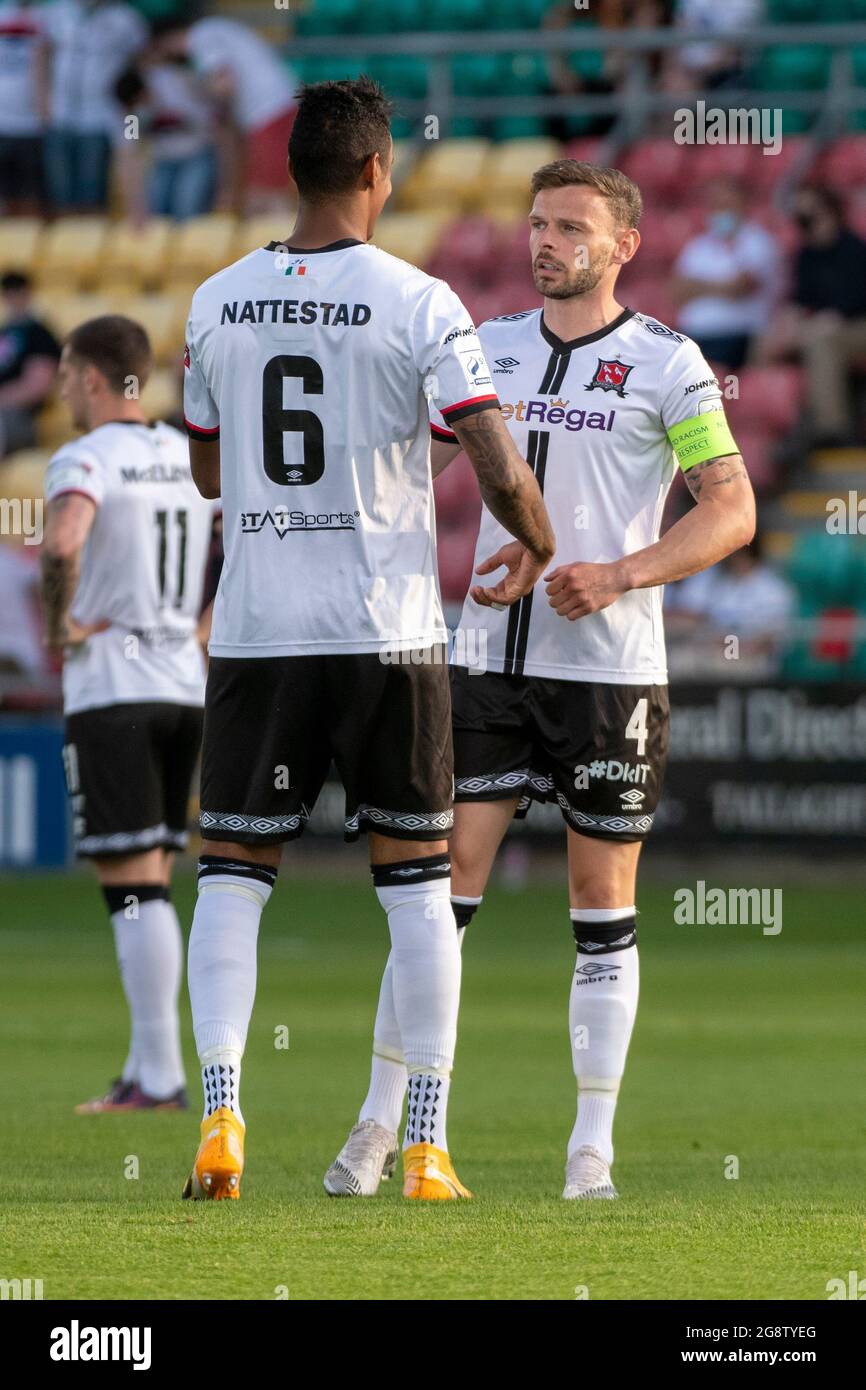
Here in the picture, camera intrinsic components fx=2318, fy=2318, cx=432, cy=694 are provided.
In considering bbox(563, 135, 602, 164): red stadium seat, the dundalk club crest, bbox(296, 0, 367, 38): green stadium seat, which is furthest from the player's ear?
bbox(296, 0, 367, 38): green stadium seat

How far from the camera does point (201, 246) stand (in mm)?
20500

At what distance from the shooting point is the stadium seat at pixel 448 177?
2020 centimetres

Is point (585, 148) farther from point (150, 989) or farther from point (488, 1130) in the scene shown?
point (488, 1130)

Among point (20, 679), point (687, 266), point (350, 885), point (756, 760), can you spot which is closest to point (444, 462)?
point (756, 760)

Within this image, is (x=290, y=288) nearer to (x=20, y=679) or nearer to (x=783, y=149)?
(x=20, y=679)

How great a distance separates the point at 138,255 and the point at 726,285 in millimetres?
5989

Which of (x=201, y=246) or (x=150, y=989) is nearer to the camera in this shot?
(x=150, y=989)

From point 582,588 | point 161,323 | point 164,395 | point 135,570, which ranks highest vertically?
point 161,323

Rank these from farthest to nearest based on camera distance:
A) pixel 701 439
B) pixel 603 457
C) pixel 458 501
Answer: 1. pixel 458 501
2. pixel 603 457
3. pixel 701 439

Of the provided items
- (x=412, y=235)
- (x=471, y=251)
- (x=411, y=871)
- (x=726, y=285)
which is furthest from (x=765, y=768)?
(x=411, y=871)

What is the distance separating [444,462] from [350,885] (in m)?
10.5

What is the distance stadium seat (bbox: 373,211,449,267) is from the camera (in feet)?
65.0

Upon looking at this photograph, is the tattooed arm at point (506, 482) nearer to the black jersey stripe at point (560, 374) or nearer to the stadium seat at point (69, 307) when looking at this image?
the black jersey stripe at point (560, 374)

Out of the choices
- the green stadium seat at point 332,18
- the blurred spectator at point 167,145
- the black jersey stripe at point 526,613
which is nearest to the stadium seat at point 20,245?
the blurred spectator at point 167,145
